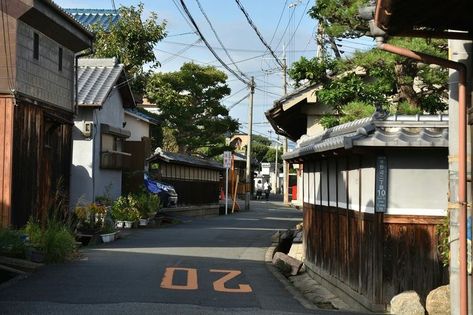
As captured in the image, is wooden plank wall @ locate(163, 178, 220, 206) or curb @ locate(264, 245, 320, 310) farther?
wooden plank wall @ locate(163, 178, 220, 206)

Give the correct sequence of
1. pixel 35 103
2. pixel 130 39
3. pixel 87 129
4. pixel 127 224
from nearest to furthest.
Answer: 1. pixel 35 103
2. pixel 87 129
3. pixel 127 224
4. pixel 130 39

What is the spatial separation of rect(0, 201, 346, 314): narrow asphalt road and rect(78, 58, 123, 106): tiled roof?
272 inches

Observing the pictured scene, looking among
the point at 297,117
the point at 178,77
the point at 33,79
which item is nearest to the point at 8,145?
the point at 33,79

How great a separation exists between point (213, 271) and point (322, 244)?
2503 mm

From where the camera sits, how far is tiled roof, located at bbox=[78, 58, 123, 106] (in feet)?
75.7

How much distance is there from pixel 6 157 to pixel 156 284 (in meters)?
6.15

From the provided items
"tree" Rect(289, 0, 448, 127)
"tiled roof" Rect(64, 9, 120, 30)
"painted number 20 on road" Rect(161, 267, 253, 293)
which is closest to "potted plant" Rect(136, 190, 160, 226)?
"tiled roof" Rect(64, 9, 120, 30)

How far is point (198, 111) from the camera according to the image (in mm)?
41188

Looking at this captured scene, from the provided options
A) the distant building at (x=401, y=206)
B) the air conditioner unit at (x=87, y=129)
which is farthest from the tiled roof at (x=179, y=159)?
the distant building at (x=401, y=206)

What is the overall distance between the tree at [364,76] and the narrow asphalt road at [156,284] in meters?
4.37

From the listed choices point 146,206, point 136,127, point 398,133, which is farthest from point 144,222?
point 398,133

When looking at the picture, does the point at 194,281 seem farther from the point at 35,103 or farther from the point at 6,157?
the point at 35,103

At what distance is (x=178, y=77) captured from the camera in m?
40.0

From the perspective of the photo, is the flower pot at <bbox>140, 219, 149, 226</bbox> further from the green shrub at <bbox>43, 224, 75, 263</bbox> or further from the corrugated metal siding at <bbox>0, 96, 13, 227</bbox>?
the green shrub at <bbox>43, 224, 75, 263</bbox>
